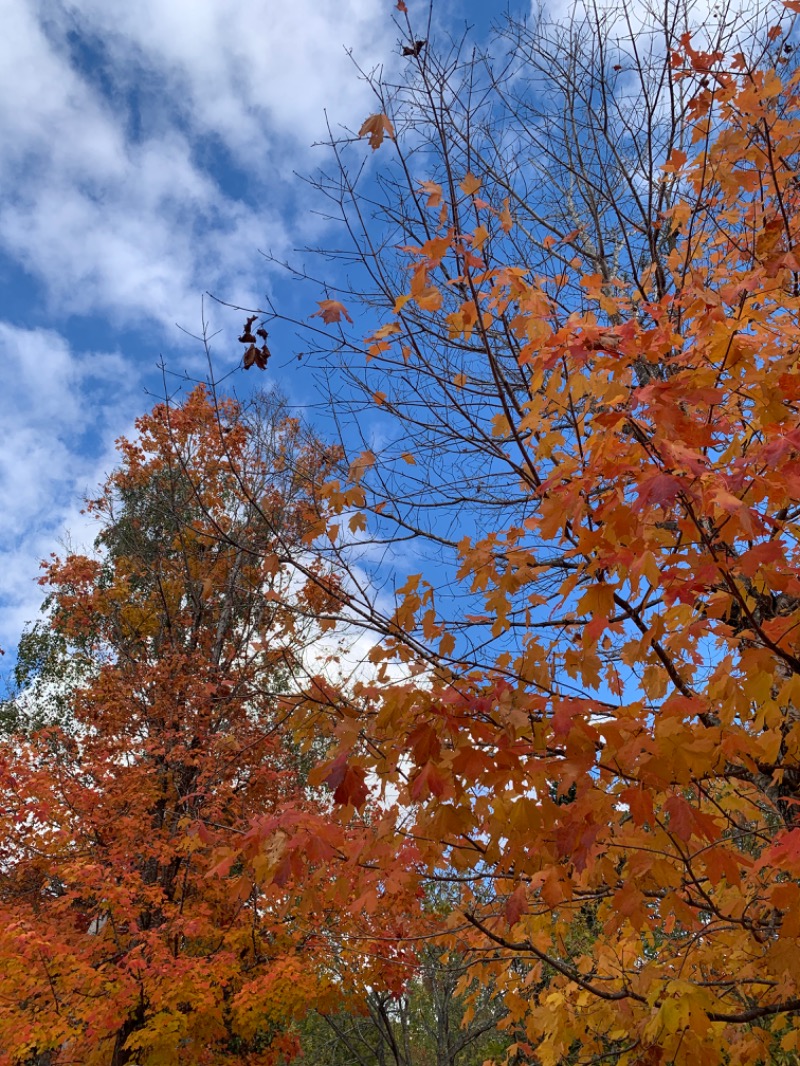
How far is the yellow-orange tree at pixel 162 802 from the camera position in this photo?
6.44 m

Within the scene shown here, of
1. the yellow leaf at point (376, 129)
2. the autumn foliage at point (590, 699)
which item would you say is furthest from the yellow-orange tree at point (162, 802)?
the yellow leaf at point (376, 129)

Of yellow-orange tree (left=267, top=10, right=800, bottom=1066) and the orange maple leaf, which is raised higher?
the orange maple leaf

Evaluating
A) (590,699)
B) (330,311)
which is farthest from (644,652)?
(330,311)

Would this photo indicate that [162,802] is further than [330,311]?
Yes

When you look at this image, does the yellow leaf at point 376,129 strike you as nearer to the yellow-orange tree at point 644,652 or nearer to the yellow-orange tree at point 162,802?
the yellow-orange tree at point 644,652

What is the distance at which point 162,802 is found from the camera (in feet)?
32.0

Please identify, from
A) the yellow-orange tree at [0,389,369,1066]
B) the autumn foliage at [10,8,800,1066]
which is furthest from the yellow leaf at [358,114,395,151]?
the yellow-orange tree at [0,389,369,1066]

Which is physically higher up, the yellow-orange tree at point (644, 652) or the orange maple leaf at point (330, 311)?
the orange maple leaf at point (330, 311)

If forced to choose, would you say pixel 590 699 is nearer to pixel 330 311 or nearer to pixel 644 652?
pixel 644 652

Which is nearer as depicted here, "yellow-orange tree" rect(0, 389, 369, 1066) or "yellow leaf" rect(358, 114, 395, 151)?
"yellow leaf" rect(358, 114, 395, 151)

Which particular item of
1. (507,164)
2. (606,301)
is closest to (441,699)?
(606,301)

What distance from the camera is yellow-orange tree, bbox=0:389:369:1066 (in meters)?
6.44

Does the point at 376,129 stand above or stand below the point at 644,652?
above

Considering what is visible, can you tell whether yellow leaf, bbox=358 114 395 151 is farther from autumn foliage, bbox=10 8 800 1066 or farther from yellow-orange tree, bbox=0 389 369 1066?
yellow-orange tree, bbox=0 389 369 1066
